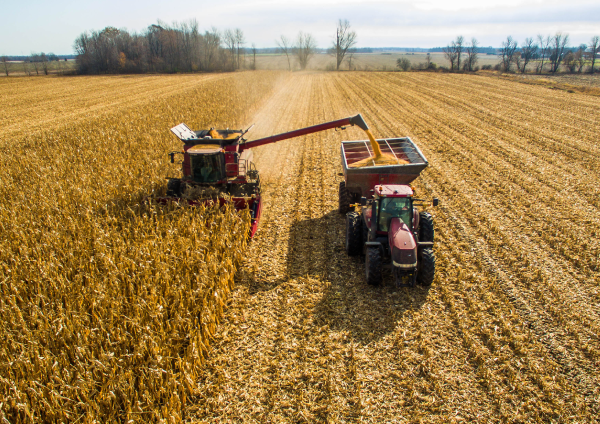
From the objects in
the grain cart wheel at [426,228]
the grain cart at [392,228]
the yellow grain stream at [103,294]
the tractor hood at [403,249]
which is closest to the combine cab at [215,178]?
the yellow grain stream at [103,294]

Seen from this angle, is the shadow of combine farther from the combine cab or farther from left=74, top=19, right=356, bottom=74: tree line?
left=74, top=19, right=356, bottom=74: tree line

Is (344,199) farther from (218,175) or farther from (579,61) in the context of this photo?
(579,61)

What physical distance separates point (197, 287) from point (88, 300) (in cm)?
164

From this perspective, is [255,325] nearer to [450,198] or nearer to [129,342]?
[129,342]

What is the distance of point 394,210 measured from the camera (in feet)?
22.7

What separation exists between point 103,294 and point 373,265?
15.0 ft

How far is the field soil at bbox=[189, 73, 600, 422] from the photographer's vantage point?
470 centimetres

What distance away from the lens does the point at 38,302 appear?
5.11 meters

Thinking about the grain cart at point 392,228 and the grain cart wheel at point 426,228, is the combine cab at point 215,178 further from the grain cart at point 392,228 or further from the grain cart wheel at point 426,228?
the grain cart wheel at point 426,228

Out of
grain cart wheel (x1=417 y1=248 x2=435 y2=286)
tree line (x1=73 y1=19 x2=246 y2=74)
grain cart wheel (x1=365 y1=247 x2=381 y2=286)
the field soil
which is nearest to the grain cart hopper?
the field soil

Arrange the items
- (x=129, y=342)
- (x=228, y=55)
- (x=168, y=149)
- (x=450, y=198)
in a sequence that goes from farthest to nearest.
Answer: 1. (x=228, y=55)
2. (x=168, y=149)
3. (x=450, y=198)
4. (x=129, y=342)

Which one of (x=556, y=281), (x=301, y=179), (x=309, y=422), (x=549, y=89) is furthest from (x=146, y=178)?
(x=549, y=89)

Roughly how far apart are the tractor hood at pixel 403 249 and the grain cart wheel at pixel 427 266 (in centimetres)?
40

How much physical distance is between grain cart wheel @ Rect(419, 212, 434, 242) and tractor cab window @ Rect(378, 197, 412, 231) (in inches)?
25.4
